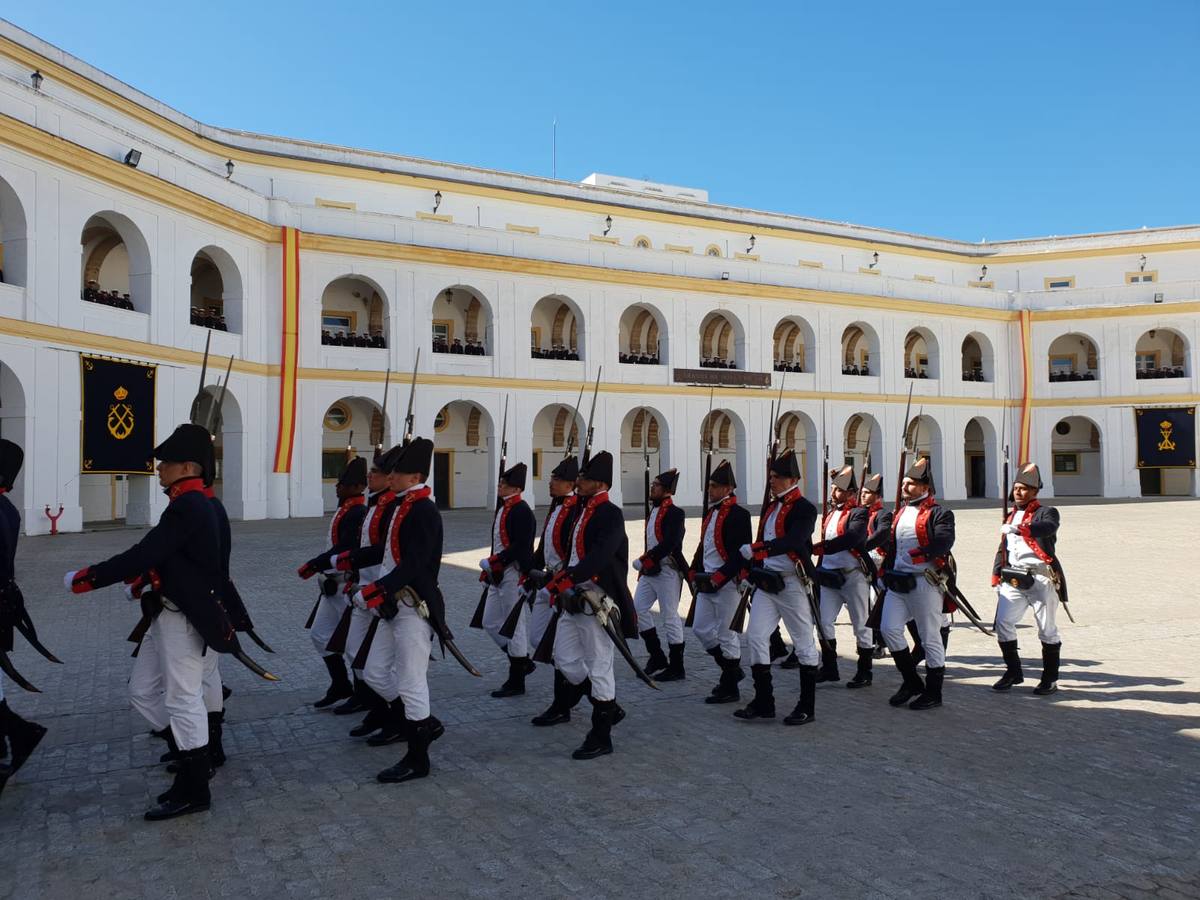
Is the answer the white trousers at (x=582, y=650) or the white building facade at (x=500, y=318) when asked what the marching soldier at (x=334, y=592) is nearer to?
the white trousers at (x=582, y=650)

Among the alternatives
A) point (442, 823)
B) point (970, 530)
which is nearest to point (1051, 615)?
point (442, 823)

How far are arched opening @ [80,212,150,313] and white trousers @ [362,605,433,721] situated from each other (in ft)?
58.0

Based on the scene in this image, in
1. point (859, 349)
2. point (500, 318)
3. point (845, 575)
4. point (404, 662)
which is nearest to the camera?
point (404, 662)

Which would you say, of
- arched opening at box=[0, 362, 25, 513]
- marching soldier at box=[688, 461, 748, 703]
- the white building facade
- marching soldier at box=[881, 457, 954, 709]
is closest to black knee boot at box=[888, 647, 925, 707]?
marching soldier at box=[881, 457, 954, 709]

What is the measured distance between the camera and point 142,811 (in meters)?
4.73

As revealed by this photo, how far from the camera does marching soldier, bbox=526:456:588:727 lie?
6484mm

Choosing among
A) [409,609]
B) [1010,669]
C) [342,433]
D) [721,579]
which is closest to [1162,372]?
[342,433]

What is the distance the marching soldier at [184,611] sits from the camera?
468cm

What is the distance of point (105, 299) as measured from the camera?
20.5 m

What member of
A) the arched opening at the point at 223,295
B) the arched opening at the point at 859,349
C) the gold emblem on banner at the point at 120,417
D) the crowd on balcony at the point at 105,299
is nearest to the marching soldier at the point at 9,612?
the gold emblem on banner at the point at 120,417

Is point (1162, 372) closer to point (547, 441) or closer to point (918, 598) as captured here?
point (547, 441)

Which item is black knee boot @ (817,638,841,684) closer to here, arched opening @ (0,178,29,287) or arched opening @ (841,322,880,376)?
arched opening @ (0,178,29,287)

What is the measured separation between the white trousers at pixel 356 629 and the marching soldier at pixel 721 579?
8.74 feet

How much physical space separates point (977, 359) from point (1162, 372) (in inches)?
267
